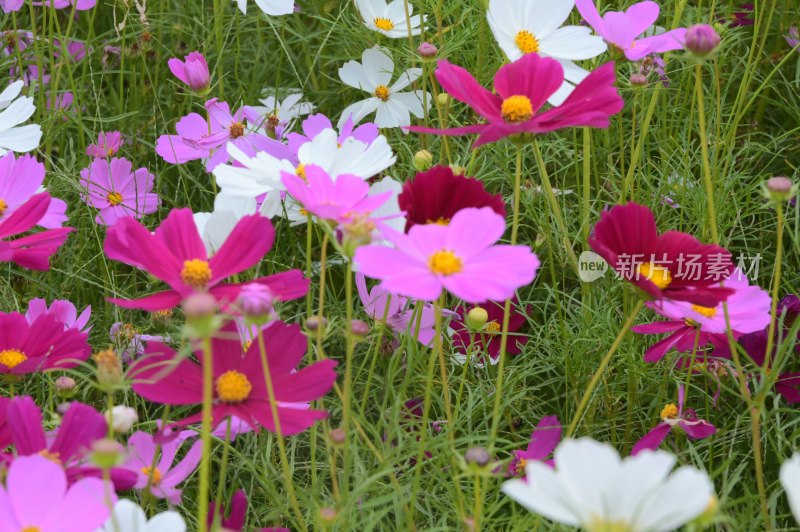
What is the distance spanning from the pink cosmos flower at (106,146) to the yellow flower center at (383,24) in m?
0.33

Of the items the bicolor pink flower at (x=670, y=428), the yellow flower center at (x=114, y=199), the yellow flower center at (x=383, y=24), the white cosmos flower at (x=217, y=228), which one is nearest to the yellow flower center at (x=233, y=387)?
the white cosmos flower at (x=217, y=228)

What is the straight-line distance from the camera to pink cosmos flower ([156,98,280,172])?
108 centimetres

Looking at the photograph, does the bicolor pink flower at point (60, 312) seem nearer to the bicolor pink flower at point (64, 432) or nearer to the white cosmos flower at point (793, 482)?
the bicolor pink flower at point (64, 432)

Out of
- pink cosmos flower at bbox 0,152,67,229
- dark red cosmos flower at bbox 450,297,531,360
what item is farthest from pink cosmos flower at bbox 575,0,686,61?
pink cosmos flower at bbox 0,152,67,229

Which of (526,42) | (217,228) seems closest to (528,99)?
(526,42)

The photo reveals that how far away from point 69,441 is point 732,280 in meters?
0.52

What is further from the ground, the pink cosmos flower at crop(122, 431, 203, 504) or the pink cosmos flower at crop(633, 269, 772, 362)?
the pink cosmos flower at crop(633, 269, 772, 362)

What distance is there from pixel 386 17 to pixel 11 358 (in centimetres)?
64

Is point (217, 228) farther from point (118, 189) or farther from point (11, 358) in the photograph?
point (118, 189)

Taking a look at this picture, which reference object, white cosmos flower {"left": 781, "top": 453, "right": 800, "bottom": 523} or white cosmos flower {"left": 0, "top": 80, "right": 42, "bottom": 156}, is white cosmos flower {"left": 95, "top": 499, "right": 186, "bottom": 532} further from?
white cosmos flower {"left": 0, "top": 80, "right": 42, "bottom": 156}

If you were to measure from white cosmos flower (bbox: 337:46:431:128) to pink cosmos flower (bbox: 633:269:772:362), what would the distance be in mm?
480

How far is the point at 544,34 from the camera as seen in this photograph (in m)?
0.90

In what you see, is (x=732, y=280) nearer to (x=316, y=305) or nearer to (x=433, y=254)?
(x=433, y=254)

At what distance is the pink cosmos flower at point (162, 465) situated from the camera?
78 cm
